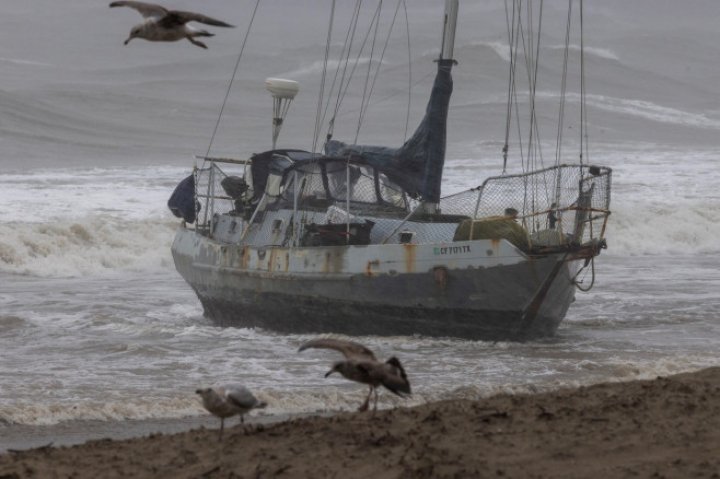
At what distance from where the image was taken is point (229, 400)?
8.61m

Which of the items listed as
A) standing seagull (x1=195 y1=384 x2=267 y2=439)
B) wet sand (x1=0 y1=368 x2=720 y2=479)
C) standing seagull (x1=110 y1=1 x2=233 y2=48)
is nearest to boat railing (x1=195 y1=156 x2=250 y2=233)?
wet sand (x1=0 y1=368 x2=720 y2=479)

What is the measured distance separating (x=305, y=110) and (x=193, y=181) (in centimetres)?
5003

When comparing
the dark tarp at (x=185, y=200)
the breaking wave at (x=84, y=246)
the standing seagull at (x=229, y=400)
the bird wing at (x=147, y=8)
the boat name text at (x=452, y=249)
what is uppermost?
the bird wing at (x=147, y=8)

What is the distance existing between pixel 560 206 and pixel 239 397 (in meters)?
8.04

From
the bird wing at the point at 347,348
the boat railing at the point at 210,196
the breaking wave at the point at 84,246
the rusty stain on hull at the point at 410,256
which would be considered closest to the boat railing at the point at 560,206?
the rusty stain on hull at the point at 410,256

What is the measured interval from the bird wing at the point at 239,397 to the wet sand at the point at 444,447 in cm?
22

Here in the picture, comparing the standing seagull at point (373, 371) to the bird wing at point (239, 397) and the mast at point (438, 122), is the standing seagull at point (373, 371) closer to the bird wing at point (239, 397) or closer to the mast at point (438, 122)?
the bird wing at point (239, 397)

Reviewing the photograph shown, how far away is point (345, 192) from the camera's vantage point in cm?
1800

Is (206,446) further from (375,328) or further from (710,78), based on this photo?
(710,78)

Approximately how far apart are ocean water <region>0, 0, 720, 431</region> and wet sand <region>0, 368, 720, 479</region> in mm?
2493

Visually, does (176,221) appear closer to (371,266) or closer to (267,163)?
(267,163)

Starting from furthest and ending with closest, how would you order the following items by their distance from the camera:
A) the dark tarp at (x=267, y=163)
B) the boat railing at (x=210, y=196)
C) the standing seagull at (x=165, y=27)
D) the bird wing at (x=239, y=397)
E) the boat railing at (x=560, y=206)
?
the boat railing at (x=210, y=196)
the dark tarp at (x=267, y=163)
the boat railing at (x=560, y=206)
the bird wing at (x=239, y=397)
the standing seagull at (x=165, y=27)

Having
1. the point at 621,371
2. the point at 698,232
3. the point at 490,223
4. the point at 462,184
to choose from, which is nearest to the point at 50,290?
the point at 490,223

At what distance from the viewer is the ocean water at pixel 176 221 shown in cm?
1357
